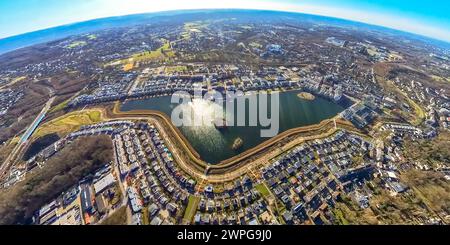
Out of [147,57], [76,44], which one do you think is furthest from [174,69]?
[76,44]

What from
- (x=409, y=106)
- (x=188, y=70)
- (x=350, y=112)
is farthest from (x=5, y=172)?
(x=409, y=106)

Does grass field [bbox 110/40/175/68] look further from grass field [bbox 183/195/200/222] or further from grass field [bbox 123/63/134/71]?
grass field [bbox 183/195/200/222]

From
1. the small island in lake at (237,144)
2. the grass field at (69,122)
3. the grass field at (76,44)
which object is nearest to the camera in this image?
the small island in lake at (237,144)

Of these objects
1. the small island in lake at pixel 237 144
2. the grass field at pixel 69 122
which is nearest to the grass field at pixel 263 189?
the small island in lake at pixel 237 144

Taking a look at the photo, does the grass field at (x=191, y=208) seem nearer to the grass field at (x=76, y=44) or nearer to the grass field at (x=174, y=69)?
the grass field at (x=174, y=69)

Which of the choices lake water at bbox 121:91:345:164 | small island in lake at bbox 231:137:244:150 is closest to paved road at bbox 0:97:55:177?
lake water at bbox 121:91:345:164
